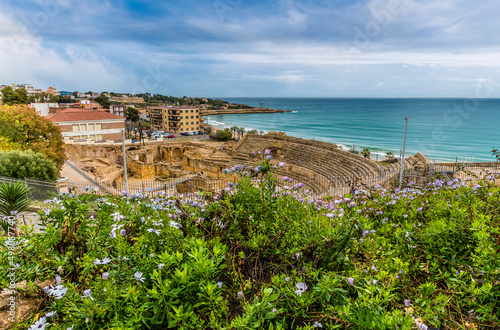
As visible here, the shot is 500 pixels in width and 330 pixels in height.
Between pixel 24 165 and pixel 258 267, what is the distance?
1858cm

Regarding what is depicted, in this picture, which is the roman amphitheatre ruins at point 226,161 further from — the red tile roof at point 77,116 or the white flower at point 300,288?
the white flower at point 300,288

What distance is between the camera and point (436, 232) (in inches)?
124

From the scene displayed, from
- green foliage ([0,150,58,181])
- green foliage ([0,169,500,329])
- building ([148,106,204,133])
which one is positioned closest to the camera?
green foliage ([0,169,500,329])

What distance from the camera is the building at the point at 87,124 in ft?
169

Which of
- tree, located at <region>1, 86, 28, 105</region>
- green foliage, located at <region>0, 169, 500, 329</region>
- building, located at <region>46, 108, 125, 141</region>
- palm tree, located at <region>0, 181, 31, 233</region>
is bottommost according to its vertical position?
building, located at <region>46, 108, 125, 141</region>

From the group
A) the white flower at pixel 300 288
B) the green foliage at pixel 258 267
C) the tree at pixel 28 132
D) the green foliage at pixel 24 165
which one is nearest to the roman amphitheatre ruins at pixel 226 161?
the tree at pixel 28 132

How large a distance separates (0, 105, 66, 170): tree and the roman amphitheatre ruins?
5678mm

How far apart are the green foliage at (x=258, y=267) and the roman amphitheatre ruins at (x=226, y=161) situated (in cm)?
2083

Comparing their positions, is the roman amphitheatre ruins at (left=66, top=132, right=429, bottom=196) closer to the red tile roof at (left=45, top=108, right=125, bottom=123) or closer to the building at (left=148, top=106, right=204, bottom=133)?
the red tile roof at (left=45, top=108, right=125, bottom=123)

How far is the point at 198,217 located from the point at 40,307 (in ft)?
5.18

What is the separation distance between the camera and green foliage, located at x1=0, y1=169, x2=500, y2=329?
6.88ft

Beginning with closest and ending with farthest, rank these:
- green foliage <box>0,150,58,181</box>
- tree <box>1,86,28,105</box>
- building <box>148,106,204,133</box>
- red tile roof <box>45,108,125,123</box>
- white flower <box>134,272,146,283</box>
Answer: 1. white flower <box>134,272,146,283</box>
2. green foliage <box>0,150,58,181</box>
3. red tile roof <box>45,108,125,123</box>
4. tree <box>1,86,28,105</box>
5. building <box>148,106,204,133</box>

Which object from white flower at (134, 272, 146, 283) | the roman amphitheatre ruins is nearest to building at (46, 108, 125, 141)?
the roman amphitheatre ruins

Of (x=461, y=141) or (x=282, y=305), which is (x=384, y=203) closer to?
(x=282, y=305)
